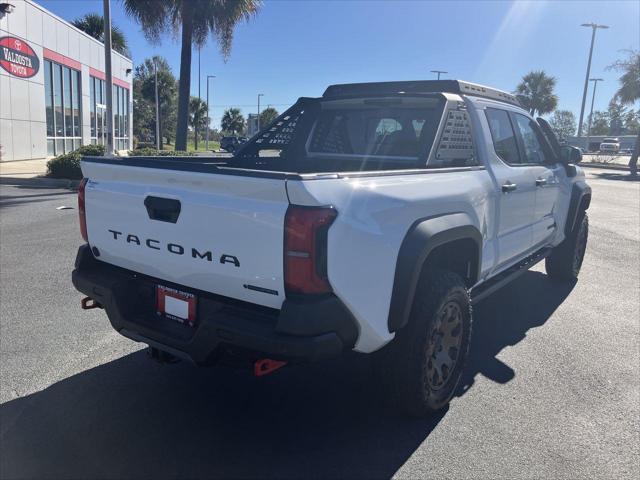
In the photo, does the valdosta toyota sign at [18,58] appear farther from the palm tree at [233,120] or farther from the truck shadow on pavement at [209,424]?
the palm tree at [233,120]

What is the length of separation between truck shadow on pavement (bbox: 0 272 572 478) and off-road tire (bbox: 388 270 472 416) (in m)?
0.14

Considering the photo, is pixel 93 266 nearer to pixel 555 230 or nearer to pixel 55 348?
pixel 55 348

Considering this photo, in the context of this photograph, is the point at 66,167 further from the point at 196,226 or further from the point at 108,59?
the point at 196,226

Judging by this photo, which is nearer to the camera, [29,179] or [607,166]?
[29,179]

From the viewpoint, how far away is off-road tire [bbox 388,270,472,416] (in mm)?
2904

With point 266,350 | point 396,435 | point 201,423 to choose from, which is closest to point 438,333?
point 396,435

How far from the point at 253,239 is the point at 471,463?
1631 mm

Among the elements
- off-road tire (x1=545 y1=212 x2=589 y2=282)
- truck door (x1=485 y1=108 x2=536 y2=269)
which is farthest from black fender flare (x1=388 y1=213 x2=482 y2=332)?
off-road tire (x1=545 y1=212 x2=589 y2=282)

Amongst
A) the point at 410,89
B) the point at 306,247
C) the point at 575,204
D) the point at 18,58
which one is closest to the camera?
the point at 306,247

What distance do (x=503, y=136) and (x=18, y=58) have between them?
21494mm

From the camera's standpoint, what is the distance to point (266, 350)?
237 centimetres

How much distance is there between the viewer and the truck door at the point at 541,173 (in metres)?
4.73

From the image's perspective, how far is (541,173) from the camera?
4.76 metres


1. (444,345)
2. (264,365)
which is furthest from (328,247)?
(444,345)
